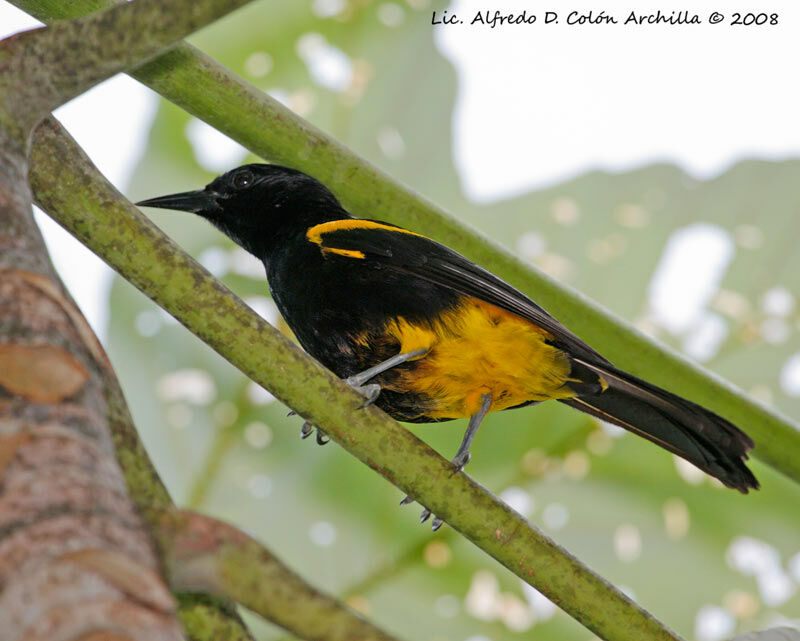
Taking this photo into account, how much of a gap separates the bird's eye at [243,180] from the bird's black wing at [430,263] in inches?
15.1

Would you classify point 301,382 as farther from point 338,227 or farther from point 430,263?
point 338,227

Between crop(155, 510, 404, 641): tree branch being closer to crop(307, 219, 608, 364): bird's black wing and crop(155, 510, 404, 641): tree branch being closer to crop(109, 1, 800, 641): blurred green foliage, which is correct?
crop(307, 219, 608, 364): bird's black wing

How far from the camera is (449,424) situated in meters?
3.13

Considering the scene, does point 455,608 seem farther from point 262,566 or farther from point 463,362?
point 262,566

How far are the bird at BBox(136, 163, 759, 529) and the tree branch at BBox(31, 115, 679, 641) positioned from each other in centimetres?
62

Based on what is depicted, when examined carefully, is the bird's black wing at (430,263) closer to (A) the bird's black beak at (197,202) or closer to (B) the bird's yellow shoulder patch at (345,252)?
(B) the bird's yellow shoulder patch at (345,252)

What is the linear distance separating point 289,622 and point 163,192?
2605 millimetres

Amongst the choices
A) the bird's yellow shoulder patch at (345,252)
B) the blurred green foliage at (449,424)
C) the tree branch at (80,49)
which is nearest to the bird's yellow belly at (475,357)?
the bird's yellow shoulder patch at (345,252)

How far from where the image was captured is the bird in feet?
6.74

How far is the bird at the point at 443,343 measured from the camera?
2055 mm

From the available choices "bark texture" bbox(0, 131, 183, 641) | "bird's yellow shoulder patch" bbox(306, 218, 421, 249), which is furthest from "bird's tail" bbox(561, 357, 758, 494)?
"bark texture" bbox(0, 131, 183, 641)

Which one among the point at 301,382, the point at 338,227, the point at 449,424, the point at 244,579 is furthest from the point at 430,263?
the point at 244,579

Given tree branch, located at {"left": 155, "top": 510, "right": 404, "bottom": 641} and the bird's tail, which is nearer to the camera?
tree branch, located at {"left": 155, "top": 510, "right": 404, "bottom": 641}

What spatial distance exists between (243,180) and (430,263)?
2.49 feet
